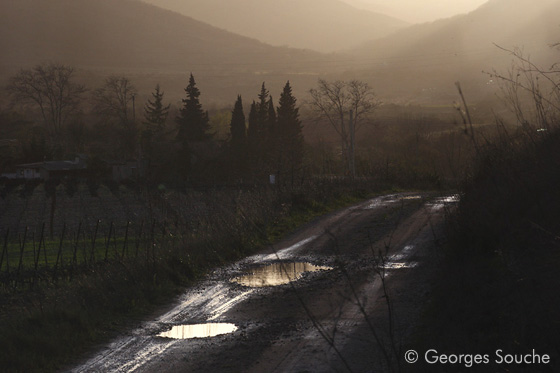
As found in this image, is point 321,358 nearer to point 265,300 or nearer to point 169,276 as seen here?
point 265,300

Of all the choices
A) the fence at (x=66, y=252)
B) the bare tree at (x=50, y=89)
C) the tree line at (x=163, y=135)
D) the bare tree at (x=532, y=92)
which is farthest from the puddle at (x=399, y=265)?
the bare tree at (x=50, y=89)

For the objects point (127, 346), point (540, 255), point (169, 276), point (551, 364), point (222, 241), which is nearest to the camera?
point (551, 364)

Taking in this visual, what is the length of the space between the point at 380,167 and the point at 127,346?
3257 cm

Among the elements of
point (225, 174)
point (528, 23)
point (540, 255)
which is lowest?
point (225, 174)

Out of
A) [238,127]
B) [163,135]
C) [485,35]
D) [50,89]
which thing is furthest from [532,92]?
[485,35]

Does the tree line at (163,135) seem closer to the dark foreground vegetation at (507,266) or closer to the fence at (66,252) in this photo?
the fence at (66,252)

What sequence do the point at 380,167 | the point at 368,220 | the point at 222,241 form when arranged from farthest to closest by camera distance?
the point at 380,167 → the point at 368,220 → the point at 222,241

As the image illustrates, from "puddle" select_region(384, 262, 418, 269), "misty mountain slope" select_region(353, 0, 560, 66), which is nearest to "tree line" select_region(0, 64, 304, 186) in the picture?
"misty mountain slope" select_region(353, 0, 560, 66)

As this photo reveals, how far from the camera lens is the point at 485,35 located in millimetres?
116938

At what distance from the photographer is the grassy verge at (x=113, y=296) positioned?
764 cm

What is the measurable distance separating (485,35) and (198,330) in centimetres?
12004

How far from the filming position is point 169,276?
37.7 feet

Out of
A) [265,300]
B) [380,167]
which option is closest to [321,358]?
[265,300]

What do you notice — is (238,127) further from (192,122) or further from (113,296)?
(113,296)
